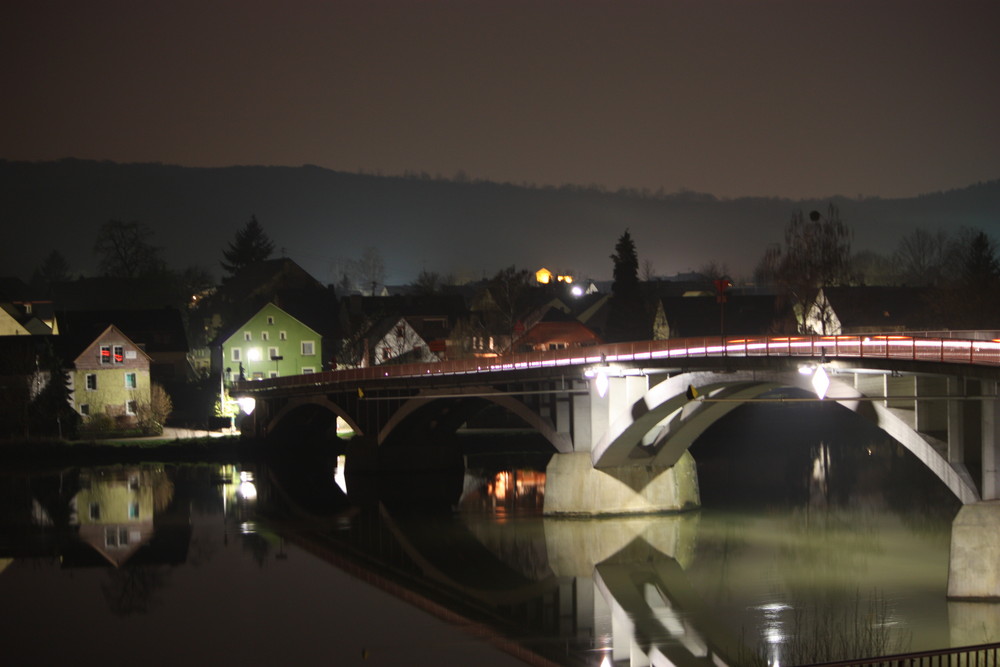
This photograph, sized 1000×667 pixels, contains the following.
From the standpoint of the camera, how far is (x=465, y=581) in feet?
129

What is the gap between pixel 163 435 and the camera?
274 feet

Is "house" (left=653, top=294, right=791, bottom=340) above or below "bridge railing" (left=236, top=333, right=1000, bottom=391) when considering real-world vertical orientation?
above

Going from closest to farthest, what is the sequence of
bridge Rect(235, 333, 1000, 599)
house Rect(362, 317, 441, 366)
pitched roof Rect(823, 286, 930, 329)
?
1. bridge Rect(235, 333, 1000, 599)
2. pitched roof Rect(823, 286, 930, 329)
3. house Rect(362, 317, 441, 366)

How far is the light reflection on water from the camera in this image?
31.2m

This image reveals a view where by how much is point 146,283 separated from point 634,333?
53747mm

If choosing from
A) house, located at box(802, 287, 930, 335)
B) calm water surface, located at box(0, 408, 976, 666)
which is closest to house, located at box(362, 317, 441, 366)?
house, located at box(802, 287, 930, 335)

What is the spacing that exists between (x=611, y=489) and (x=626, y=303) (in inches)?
2788

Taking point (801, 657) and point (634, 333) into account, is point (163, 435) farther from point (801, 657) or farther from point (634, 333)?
point (801, 657)

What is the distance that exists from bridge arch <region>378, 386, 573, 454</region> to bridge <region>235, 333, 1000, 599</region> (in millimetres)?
81

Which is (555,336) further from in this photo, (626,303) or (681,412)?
(681,412)

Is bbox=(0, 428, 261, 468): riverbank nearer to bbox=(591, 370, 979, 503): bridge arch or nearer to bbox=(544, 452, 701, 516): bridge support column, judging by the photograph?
bbox=(544, 452, 701, 516): bridge support column

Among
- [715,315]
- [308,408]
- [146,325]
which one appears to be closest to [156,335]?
[146,325]

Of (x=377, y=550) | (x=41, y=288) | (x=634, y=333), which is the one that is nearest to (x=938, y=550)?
(x=377, y=550)

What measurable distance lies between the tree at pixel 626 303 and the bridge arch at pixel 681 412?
66.5m
